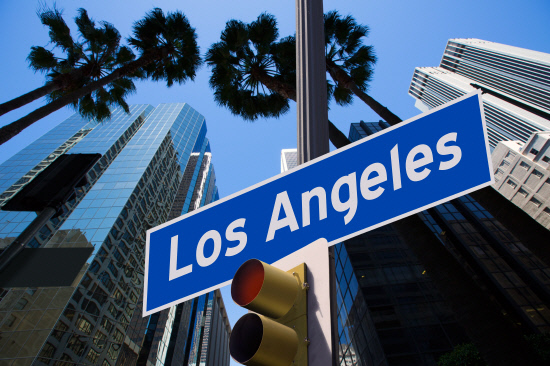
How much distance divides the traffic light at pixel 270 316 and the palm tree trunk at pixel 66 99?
7947 millimetres

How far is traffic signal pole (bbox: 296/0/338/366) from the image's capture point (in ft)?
5.49

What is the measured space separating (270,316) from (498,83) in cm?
11901

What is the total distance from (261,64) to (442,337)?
19.2 meters

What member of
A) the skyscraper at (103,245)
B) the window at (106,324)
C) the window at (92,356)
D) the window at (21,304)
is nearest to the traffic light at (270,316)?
the skyscraper at (103,245)

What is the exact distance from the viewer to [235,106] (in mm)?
10750

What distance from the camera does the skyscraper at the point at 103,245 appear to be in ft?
93.5

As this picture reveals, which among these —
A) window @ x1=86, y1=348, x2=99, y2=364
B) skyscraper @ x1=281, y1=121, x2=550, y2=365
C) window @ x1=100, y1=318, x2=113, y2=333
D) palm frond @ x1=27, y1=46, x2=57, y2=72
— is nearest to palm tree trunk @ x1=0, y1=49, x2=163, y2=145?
palm frond @ x1=27, y1=46, x2=57, y2=72

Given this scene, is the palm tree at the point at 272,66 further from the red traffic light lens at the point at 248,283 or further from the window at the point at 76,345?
the window at the point at 76,345

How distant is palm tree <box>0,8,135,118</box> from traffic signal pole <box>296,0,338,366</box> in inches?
411

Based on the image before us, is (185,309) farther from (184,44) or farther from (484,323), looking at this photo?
(484,323)

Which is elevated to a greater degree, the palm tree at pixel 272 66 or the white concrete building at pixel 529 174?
the white concrete building at pixel 529 174

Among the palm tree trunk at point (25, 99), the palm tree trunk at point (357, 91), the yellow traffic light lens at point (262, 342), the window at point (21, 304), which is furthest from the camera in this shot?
the window at point (21, 304)

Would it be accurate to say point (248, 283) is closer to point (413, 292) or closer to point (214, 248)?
point (214, 248)

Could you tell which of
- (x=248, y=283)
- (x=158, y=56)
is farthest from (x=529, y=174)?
(x=248, y=283)
